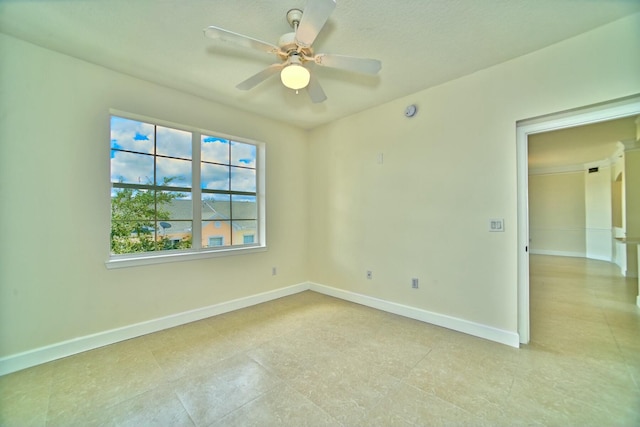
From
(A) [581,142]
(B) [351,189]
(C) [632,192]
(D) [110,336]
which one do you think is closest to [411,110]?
(B) [351,189]

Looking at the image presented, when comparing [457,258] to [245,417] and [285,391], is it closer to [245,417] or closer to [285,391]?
[285,391]

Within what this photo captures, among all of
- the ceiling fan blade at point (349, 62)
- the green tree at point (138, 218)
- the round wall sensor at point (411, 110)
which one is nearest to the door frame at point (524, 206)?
the round wall sensor at point (411, 110)

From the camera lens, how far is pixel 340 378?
199 centimetres

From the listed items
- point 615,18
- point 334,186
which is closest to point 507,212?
point 615,18

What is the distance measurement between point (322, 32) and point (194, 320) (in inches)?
131

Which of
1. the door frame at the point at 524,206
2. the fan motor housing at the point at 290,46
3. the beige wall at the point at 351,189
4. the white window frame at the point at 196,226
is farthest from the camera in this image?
the white window frame at the point at 196,226

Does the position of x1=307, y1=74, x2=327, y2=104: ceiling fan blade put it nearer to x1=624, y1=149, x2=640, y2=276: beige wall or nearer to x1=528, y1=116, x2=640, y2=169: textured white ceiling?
x1=528, y1=116, x2=640, y2=169: textured white ceiling

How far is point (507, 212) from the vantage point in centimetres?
253

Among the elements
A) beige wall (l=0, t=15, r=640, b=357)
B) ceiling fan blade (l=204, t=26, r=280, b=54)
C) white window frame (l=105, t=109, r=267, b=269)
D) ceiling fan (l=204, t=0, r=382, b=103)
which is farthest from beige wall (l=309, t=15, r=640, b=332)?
ceiling fan blade (l=204, t=26, r=280, b=54)

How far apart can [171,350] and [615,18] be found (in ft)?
15.2

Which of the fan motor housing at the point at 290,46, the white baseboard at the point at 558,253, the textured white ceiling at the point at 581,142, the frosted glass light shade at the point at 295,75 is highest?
the textured white ceiling at the point at 581,142

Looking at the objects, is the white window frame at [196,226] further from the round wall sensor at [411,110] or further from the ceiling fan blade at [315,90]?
the round wall sensor at [411,110]

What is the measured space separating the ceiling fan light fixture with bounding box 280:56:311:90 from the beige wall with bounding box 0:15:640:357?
1.80 metres

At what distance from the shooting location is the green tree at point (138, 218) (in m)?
2.72
